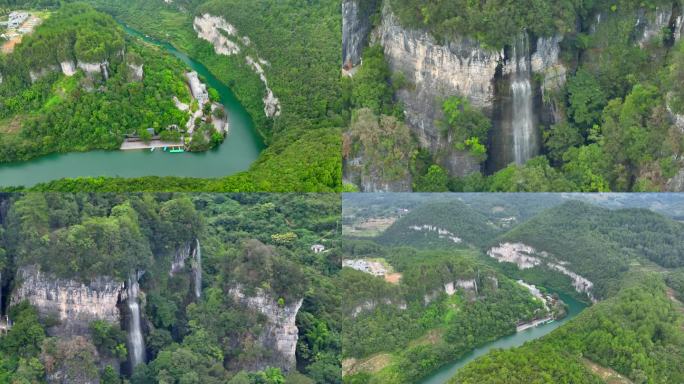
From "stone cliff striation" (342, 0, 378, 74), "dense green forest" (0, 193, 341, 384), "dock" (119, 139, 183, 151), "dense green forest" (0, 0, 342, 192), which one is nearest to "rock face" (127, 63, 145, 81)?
"dense green forest" (0, 0, 342, 192)

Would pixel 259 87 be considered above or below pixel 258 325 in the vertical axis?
above

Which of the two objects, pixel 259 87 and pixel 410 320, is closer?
pixel 410 320

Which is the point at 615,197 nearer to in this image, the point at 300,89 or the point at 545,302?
the point at 545,302

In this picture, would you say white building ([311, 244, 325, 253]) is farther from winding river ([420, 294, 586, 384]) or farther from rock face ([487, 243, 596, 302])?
winding river ([420, 294, 586, 384])

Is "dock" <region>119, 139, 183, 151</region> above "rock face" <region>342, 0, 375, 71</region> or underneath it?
underneath

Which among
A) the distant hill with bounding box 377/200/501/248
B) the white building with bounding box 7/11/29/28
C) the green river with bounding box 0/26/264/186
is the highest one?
the white building with bounding box 7/11/29/28

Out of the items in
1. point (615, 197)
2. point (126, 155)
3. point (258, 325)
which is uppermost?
Answer: point (126, 155)

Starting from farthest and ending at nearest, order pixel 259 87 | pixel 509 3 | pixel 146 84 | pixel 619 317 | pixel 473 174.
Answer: pixel 259 87, pixel 146 84, pixel 473 174, pixel 509 3, pixel 619 317

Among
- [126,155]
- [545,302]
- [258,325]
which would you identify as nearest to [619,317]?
[545,302]
